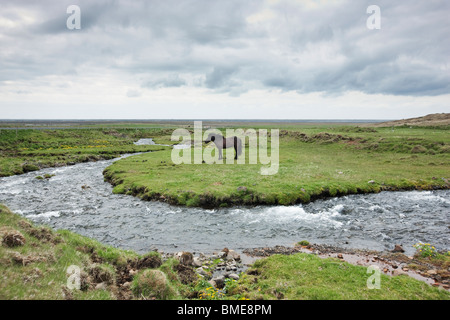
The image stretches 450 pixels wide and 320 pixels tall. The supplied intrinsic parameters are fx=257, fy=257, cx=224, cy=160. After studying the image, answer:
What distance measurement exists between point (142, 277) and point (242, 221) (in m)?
12.0

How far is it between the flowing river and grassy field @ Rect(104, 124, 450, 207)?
1.46 meters

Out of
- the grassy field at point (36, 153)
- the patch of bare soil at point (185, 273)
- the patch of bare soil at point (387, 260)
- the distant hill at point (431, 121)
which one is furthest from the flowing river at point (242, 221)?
the distant hill at point (431, 121)

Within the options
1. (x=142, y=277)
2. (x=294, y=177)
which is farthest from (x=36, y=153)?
(x=142, y=277)

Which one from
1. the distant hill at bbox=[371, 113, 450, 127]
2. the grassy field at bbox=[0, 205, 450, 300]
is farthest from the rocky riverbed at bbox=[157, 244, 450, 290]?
the distant hill at bbox=[371, 113, 450, 127]

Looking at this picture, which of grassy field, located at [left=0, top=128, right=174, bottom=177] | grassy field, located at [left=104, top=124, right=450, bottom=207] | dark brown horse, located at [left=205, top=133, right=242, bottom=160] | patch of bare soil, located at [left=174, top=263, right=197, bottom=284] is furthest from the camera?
dark brown horse, located at [left=205, top=133, right=242, bottom=160]

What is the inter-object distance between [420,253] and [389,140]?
46.5m

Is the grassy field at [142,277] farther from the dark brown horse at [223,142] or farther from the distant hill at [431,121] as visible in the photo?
the distant hill at [431,121]

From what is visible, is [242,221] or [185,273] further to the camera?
[242,221]

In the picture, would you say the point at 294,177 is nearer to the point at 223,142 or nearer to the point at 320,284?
the point at 223,142

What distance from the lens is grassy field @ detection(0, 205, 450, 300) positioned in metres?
9.40

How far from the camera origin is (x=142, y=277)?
10.9m

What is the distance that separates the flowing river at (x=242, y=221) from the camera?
1806 cm

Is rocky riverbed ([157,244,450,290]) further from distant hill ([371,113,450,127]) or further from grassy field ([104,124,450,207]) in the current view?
distant hill ([371,113,450,127])
